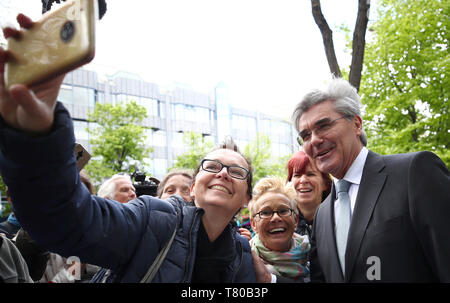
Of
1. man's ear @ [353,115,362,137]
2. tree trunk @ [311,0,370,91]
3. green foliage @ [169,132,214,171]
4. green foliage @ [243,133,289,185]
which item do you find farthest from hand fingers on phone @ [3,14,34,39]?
green foliage @ [169,132,214,171]

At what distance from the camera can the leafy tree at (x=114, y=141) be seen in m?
25.3

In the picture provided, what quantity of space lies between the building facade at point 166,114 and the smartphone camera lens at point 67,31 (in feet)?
108

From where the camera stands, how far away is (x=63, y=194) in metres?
1.22

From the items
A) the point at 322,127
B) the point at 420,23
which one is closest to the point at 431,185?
the point at 322,127

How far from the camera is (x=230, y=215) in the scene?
2.12 meters

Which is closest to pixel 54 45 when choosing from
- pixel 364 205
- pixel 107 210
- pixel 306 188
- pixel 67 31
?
pixel 67 31

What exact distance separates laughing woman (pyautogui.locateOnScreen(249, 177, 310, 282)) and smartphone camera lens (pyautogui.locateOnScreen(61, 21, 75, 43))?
2121 millimetres

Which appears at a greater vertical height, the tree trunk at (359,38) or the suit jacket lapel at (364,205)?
the tree trunk at (359,38)

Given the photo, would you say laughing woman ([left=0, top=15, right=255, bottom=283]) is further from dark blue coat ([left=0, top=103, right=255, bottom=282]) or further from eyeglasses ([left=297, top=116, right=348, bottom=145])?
eyeglasses ([left=297, top=116, right=348, bottom=145])

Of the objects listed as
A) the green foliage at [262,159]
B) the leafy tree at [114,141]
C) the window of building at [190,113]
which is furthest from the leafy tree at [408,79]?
Answer: the window of building at [190,113]

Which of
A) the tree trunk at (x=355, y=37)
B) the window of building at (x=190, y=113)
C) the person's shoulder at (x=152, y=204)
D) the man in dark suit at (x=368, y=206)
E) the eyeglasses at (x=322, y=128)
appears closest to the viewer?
the person's shoulder at (x=152, y=204)

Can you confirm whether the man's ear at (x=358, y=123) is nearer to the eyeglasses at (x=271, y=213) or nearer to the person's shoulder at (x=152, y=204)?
the eyeglasses at (x=271, y=213)
